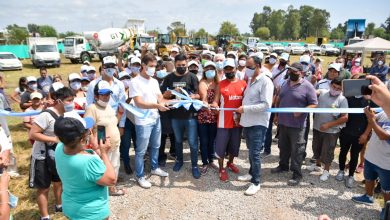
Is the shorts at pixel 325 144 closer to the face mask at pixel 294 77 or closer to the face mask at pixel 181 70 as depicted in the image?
the face mask at pixel 294 77

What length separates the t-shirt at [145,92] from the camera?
427 cm

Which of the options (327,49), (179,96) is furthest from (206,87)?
(327,49)

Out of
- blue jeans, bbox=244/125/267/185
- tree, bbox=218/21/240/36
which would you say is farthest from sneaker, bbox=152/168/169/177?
tree, bbox=218/21/240/36

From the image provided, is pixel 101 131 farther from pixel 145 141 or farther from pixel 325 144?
pixel 325 144

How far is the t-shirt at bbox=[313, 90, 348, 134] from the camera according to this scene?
449 centimetres

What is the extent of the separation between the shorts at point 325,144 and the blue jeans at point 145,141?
9.55 ft

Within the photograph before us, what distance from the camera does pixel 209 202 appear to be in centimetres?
418

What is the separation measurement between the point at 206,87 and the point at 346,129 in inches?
97.0

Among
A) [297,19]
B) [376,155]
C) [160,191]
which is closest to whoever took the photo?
[376,155]

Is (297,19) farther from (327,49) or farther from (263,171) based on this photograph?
(263,171)

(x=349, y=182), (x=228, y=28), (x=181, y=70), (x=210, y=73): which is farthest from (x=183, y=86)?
(x=228, y=28)

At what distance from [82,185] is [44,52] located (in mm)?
24203

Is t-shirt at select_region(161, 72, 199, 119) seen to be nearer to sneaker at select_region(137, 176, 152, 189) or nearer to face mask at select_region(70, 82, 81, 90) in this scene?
sneaker at select_region(137, 176, 152, 189)

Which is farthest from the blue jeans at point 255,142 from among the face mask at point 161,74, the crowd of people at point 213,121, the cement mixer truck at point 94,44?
the cement mixer truck at point 94,44
